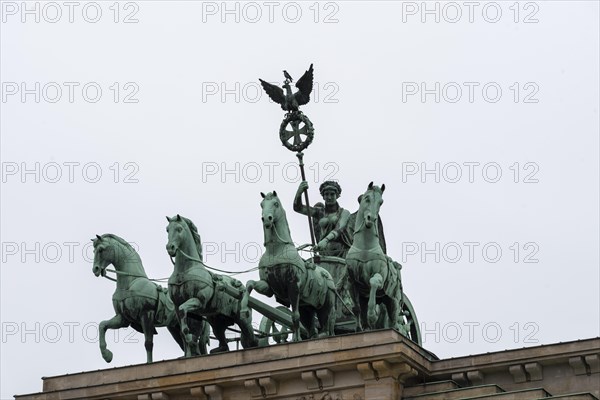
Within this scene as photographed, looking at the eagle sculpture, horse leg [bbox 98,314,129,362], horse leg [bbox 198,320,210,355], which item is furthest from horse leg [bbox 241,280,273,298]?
the eagle sculpture

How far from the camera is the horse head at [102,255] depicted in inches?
1709

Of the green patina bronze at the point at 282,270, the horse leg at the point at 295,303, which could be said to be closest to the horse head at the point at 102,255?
the green patina bronze at the point at 282,270

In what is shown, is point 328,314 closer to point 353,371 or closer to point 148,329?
point 353,371

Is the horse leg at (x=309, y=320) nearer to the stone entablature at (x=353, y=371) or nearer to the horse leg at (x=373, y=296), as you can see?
the horse leg at (x=373, y=296)

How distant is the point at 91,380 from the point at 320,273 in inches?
208

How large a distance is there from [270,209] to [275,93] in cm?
628

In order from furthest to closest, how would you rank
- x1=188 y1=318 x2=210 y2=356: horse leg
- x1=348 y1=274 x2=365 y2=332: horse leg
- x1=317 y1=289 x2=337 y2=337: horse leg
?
x1=188 y1=318 x2=210 y2=356: horse leg < x1=317 y1=289 x2=337 y2=337: horse leg < x1=348 y1=274 x2=365 y2=332: horse leg

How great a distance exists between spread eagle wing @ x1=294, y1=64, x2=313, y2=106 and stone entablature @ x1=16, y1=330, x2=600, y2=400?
797cm

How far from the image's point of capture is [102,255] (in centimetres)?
4359

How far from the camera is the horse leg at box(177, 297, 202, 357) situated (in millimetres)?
42406

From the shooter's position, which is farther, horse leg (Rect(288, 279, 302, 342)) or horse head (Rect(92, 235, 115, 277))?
horse head (Rect(92, 235, 115, 277))

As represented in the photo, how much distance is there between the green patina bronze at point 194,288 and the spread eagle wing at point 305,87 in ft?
17.2

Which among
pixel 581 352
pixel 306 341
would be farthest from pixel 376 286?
pixel 581 352

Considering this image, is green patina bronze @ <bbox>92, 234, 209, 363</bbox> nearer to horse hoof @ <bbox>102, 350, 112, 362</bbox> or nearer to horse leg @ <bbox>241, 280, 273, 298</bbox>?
horse hoof @ <bbox>102, 350, 112, 362</bbox>
